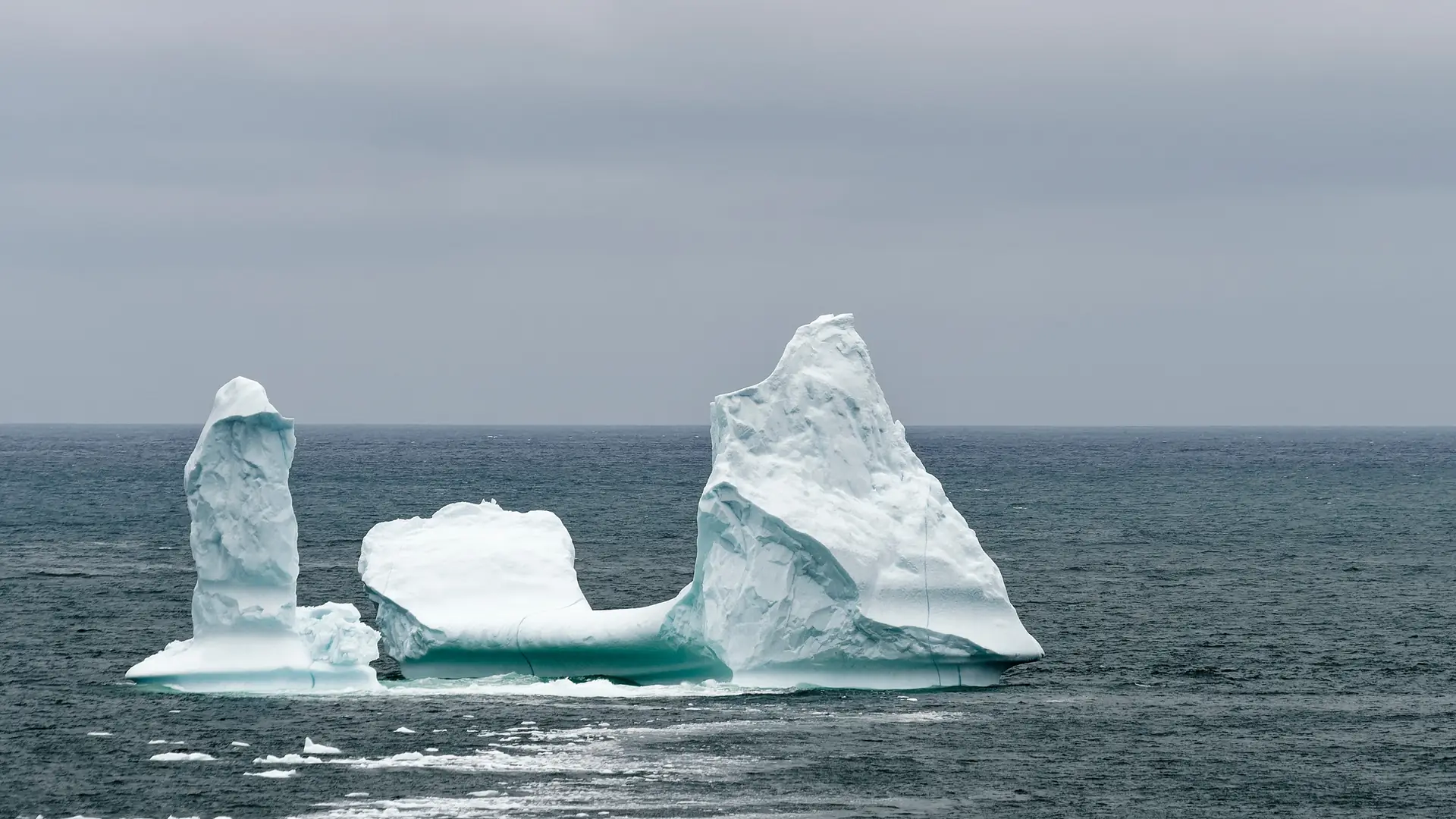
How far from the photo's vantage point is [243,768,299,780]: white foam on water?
86.3 feet

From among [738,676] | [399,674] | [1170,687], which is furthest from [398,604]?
[1170,687]

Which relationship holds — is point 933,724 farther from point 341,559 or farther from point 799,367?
point 341,559

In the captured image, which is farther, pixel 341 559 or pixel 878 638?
pixel 341 559

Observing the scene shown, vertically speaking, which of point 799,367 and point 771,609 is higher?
point 799,367

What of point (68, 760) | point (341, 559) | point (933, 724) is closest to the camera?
point (68, 760)

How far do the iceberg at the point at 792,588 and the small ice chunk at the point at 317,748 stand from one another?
5.99 m

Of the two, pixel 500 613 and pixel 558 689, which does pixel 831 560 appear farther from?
pixel 500 613

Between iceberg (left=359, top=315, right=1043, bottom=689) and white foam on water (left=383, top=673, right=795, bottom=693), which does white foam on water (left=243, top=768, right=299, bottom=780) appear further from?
iceberg (left=359, top=315, right=1043, bottom=689)

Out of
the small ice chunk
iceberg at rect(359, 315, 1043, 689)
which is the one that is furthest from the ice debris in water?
iceberg at rect(359, 315, 1043, 689)

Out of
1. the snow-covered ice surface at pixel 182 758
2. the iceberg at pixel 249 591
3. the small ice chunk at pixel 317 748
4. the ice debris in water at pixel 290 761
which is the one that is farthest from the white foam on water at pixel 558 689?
the snow-covered ice surface at pixel 182 758

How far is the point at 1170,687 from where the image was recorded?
117ft

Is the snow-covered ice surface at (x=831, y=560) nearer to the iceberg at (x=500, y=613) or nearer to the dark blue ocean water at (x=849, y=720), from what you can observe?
the dark blue ocean water at (x=849, y=720)

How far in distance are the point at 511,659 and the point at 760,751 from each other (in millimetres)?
8148

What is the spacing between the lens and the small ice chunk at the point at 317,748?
90.7ft
